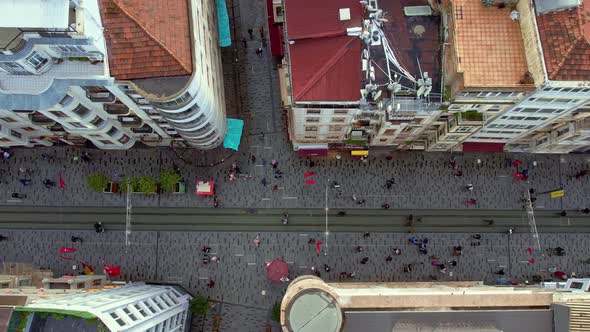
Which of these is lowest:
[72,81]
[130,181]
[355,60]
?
[130,181]

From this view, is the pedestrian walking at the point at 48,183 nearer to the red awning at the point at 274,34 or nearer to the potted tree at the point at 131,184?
the potted tree at the point at 131,184

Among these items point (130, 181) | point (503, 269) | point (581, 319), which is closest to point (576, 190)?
point (503, 269)

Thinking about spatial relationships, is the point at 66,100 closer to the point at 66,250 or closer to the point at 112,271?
the point at 66,250

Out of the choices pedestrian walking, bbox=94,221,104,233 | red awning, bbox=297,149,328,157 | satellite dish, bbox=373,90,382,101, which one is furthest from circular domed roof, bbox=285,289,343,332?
pedestrian walking, bbox=94,221,104,233

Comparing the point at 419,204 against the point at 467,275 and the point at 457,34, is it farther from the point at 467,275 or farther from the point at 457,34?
the point at 457,34

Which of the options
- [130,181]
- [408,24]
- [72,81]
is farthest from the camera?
[130,181]

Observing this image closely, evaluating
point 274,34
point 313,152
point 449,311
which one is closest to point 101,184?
point 313,152
